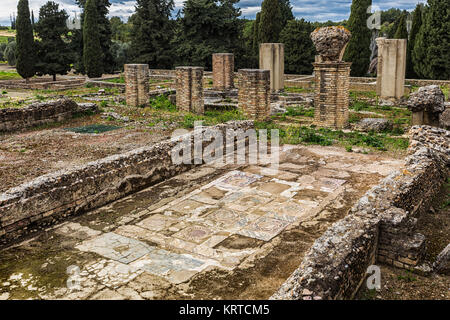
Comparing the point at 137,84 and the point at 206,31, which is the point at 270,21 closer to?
the point at 206,31

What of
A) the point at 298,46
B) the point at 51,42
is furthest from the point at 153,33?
the point at 298,46

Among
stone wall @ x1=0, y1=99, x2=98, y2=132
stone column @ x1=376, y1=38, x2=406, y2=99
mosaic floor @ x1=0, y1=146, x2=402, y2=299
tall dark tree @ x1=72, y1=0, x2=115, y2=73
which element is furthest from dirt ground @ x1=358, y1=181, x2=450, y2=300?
tall dark tree @ x1=72, y1=0, x2=115, y2=73

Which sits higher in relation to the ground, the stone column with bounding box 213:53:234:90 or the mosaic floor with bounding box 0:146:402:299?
the stone column with bounding box 213:53:234:90

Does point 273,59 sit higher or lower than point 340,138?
higher

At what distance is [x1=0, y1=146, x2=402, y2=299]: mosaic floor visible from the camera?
16.6 ft

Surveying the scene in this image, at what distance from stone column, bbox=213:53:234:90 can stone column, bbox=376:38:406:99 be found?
26.4ft

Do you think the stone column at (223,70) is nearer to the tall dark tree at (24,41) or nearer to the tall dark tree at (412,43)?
the tall dark tree at (412,43)

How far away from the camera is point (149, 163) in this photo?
332 inches

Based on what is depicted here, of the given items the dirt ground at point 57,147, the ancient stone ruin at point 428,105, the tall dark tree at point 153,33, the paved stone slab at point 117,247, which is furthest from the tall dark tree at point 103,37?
the paved stone slab at point 117,247

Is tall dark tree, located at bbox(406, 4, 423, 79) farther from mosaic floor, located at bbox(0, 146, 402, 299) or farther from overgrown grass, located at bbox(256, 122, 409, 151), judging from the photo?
mosaic floor, located at bbox(0, 146, 402, 299)

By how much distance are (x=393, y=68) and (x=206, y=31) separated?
1847cm

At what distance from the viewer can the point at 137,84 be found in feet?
59.8
